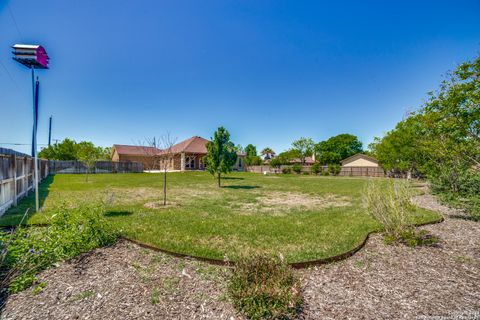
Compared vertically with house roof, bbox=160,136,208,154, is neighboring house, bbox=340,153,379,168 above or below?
below

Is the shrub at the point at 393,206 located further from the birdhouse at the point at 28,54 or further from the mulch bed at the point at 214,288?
the birdhouse at the point at 28,54

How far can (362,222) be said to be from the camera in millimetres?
6043

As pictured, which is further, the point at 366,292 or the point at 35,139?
the point at 35,139

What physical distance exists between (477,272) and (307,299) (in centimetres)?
290

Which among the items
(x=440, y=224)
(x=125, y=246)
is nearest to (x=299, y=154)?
(x=440, y=224)

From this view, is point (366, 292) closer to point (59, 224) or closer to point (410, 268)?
point (410, 268)

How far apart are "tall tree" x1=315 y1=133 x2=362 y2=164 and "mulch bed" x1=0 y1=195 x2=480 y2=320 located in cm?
5706

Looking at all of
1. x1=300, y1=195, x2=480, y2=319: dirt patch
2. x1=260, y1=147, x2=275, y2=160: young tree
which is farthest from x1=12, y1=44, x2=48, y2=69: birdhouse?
x1=260, y1=147, x2=275, y2=160: young tree

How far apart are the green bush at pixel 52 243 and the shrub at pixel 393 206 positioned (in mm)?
5527

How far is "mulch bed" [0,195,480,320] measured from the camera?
2.38 m

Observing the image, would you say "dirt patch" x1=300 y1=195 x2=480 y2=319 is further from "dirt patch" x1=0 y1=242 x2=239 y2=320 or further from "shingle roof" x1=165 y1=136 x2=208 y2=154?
"shingle roof" x1=165 y1=136 x2=208 y2=154

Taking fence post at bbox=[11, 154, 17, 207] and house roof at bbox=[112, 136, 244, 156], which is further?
house roof at bbox=[112, 136, 244, 156]

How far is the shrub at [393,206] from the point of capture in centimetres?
442

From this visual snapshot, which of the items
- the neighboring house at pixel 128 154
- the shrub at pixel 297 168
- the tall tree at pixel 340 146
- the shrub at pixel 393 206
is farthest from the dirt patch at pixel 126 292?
the tall tree at pixel 340 146
